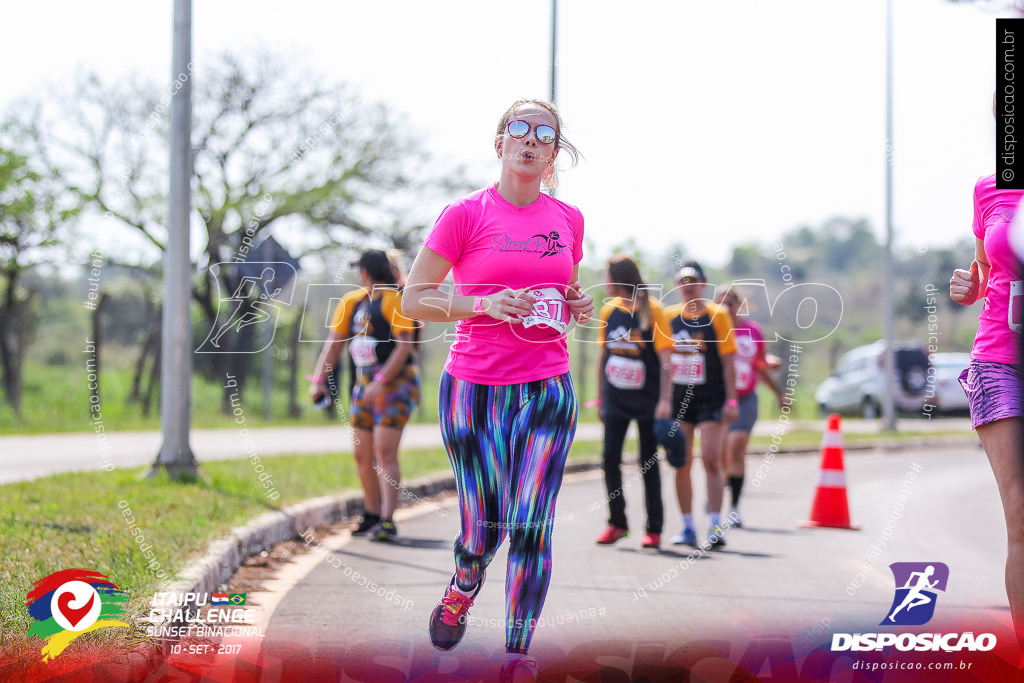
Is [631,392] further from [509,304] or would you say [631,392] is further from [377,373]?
[509,304]

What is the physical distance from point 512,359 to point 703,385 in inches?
176

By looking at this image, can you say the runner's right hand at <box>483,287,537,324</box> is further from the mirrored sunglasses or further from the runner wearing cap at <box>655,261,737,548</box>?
the runner wearing cap at <box>655,261,737,548</box>

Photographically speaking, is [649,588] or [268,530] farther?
[268,530]

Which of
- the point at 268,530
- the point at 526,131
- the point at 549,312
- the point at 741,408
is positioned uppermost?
the point at 526,131

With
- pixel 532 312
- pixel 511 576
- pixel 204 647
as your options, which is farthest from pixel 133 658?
pixel 532 312

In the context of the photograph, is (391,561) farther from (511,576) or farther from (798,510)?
(798,510)

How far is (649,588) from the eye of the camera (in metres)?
5.93

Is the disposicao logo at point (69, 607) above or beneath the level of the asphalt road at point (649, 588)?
above

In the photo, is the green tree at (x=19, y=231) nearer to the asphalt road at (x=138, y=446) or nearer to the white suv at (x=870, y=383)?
the asphalt road at (x=138, y=446)

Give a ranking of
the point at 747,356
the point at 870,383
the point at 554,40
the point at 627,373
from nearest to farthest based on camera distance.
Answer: the point at 627,373, the point at 747,356, the point at 554,40, the point at 870,383

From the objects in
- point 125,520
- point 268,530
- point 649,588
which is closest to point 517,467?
point 649,588

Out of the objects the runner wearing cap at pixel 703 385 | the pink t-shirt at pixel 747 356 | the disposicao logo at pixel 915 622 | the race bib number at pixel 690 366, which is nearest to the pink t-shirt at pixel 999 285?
the disposicao logo at pixel 915 622

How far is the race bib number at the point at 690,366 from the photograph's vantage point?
774 centimetres

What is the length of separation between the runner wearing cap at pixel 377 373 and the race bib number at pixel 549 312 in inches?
145
